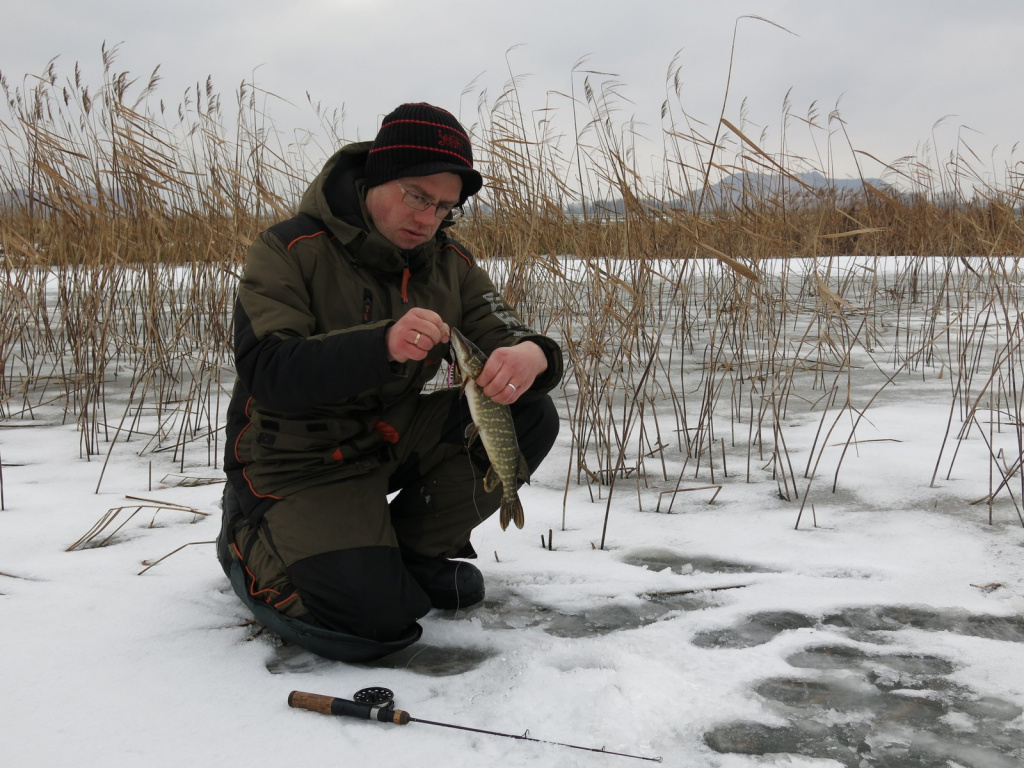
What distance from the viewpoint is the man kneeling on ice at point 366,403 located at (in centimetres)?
184

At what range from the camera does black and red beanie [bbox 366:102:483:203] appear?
2.00 meters

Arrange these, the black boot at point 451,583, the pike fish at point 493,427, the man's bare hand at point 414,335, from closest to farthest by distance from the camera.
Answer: the man's bare hand at point 414,335 → the pike fish at point 493,427 → the black boot at point 451,583

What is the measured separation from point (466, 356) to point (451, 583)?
2.25 feet

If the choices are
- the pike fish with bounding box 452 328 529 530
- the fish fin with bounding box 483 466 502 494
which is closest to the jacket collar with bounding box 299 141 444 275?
the pike fish with bounding box 452 328 529 530

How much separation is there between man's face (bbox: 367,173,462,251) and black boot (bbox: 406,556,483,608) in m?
0.85

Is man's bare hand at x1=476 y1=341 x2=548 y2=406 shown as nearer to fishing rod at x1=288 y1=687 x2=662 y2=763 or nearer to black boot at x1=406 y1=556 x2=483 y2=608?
black boot at x1=406 y1=556 x2=483 y2=608

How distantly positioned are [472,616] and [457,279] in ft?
2.99

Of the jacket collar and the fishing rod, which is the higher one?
the jacket collar

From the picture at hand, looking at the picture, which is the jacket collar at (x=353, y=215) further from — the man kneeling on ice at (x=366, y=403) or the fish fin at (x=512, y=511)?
the fish fin at (x=512, y=511)

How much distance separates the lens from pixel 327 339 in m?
1.78

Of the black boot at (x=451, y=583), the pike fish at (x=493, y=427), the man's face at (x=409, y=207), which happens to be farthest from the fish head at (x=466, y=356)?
the black boot at (x=451, y=583)

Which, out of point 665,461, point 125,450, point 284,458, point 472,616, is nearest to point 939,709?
point 472,616

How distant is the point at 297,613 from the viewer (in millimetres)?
1914

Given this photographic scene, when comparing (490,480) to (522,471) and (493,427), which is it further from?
(493,427)
